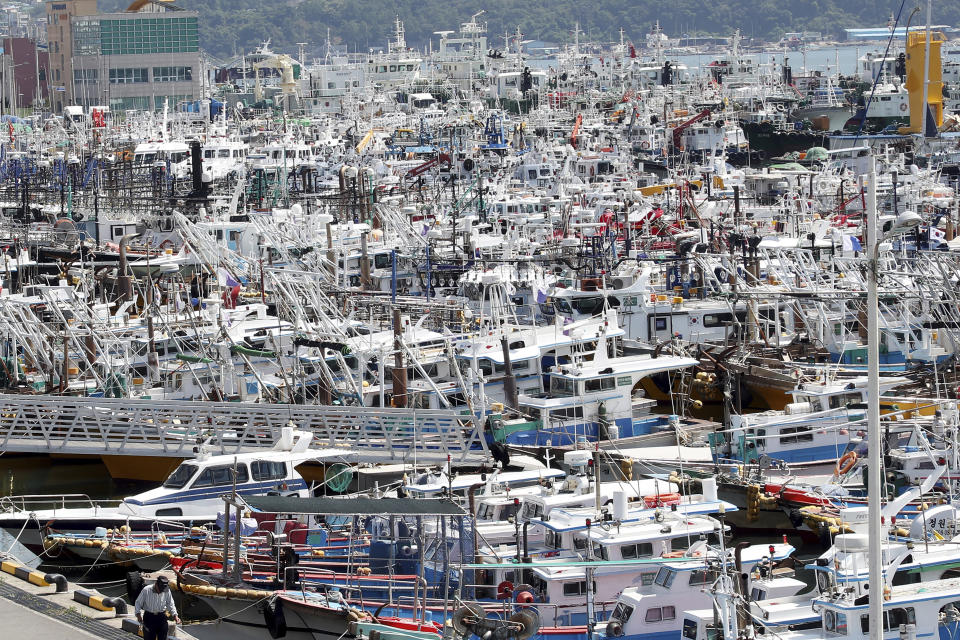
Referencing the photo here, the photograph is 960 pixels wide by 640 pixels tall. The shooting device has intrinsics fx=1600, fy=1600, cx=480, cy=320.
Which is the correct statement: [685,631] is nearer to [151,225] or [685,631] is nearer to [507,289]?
[507,289]

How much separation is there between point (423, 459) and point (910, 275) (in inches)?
408

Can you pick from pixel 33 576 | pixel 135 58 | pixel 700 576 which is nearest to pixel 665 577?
pixel 700 576

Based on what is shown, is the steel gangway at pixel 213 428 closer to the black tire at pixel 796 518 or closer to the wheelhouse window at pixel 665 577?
the black tire at pixel 796 518

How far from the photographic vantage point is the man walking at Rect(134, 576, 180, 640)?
13.9 meters

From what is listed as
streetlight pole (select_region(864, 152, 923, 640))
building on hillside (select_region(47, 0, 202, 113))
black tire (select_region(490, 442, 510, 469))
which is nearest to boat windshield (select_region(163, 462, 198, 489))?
black tire (select_region(490, 442, 510, 469))

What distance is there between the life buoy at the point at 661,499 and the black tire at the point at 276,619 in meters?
4.19

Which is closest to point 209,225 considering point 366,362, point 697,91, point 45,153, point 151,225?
point 151,225

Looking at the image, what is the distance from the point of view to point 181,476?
68.1 ft

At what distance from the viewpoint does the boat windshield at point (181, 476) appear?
67.9 ft

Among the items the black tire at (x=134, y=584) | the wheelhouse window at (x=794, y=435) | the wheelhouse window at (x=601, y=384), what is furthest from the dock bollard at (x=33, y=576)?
the wheelhouse window at (x=794, y=435)

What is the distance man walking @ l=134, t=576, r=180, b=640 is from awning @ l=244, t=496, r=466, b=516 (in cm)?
296

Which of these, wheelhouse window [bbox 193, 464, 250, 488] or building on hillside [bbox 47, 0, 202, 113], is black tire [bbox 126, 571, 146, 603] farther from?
building on hillside [bbox 47, 0, 202, 113]

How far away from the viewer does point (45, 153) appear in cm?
6856

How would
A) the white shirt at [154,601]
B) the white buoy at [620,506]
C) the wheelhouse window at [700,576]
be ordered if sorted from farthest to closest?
the white buoy at [620,506] < the wheelhouse window at [700,576] < the white shirt at [154,601]
